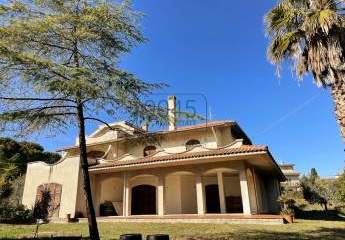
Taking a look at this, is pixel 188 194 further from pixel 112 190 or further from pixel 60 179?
pixel 60 179

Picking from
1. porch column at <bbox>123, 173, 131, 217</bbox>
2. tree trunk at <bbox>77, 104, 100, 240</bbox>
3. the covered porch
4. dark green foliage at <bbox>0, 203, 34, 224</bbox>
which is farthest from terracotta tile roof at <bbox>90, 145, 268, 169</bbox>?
tree trunk at <bbox>77, 104, 100, 240</bbox>

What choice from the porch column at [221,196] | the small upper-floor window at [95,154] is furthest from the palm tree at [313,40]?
the small upper-floor window at [95,154]

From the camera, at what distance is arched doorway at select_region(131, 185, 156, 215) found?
1011 inches

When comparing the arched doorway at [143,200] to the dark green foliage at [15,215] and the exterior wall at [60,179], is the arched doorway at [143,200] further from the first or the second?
the dark green foliage at [15,215]

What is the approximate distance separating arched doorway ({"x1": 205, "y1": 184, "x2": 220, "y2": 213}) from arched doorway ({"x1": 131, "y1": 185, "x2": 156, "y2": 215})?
4.40 m

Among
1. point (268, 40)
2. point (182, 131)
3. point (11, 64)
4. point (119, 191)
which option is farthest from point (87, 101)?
point (119, 191)

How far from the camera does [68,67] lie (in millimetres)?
9281

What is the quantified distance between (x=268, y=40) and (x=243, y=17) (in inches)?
282

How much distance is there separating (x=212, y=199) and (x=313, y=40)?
53.5 feet

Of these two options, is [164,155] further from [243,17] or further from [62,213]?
[243,17]

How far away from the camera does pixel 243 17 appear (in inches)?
789

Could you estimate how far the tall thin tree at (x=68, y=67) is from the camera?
363 inches

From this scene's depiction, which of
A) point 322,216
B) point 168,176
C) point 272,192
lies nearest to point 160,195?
point 168,176

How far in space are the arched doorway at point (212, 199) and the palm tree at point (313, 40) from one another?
564 inches
